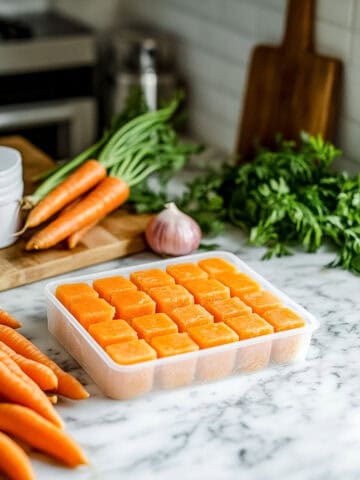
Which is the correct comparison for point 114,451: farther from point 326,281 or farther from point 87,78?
point 87,78

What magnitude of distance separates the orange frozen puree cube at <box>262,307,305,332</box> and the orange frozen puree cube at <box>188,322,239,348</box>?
0.08 meters

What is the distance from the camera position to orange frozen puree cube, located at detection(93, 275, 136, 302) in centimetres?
145

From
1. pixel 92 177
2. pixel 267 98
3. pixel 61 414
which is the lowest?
pixel 61 414

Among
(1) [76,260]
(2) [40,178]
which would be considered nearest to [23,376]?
(1) [76,260]

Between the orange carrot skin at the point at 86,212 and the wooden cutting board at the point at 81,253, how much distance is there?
0.03 m

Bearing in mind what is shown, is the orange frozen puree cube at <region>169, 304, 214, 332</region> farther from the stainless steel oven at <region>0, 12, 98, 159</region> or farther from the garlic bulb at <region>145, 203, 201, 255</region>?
the stainless steel oven at <region>0, 12, 98, 159</region>

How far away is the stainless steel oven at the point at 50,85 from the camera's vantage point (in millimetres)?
2564

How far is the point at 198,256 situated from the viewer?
1616 millimetres

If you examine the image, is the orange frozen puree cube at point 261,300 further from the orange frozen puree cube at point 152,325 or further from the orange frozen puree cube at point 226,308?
the orange frozen puree cube at point 152,325

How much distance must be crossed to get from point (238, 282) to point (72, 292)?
0.29 m

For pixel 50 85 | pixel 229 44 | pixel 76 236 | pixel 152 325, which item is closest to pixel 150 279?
pixel 152 325

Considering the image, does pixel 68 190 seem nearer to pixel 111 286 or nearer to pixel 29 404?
pixel 111 286

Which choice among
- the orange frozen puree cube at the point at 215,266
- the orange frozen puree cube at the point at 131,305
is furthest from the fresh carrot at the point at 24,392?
the orange frozen puree cube at the point at 215,266

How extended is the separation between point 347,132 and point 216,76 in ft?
1.87
